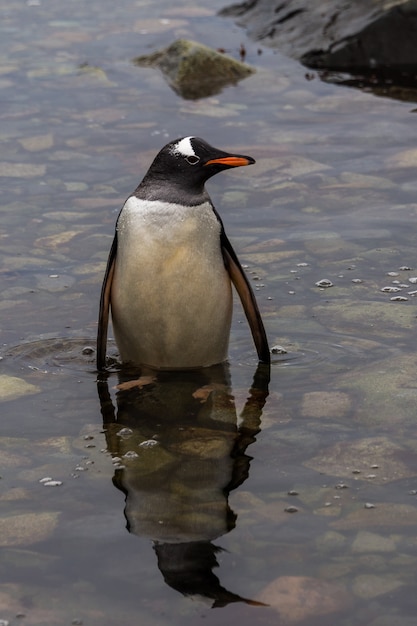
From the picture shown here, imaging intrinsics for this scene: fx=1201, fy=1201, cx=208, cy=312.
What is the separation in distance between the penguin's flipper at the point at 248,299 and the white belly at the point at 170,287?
0.17 ft

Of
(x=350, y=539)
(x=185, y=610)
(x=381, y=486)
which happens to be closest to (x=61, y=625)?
(x=185, y=610)

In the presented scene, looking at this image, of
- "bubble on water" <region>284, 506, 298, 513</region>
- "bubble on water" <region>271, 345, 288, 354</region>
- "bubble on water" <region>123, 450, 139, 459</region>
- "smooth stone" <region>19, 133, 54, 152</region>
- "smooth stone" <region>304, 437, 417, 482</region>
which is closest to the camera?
"bubble on water" <region>284, 506, 298, 513</region>

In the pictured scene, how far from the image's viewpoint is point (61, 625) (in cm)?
361

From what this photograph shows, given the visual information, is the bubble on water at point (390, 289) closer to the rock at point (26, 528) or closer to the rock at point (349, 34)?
the rock at point (26, 528)

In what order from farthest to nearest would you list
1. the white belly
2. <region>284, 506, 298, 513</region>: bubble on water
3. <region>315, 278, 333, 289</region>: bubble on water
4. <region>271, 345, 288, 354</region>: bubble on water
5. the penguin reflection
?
<region>315, 278, 333, 289</region>: bubble on water
<region>271, 345, 288, 354</region>: bubble on water
the white belly
<region>284, 506, 298, 513</region>: bubble on water
the penguin reflection

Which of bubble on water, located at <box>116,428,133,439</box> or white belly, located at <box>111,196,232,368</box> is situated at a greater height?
white belly, located at <box>111,196,232,368</box>

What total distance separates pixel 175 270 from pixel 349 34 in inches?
253

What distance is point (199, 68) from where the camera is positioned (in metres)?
11.1

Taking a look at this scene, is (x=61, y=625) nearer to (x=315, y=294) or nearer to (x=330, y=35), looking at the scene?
(x=315, y=294)

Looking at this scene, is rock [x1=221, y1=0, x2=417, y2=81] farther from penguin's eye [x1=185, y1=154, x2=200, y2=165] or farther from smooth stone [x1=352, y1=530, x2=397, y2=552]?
smooth stone [x1=352, y1=530, x2=397, y2=552]

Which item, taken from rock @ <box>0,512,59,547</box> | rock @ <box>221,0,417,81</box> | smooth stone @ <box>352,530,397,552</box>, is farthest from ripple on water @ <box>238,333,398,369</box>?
rock @ <box>221,0,417,81</box>

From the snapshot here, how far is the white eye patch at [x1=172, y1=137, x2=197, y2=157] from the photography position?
17.6ft

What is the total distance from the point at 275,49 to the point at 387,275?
18.9 feet

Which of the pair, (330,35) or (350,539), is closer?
(350,539)
